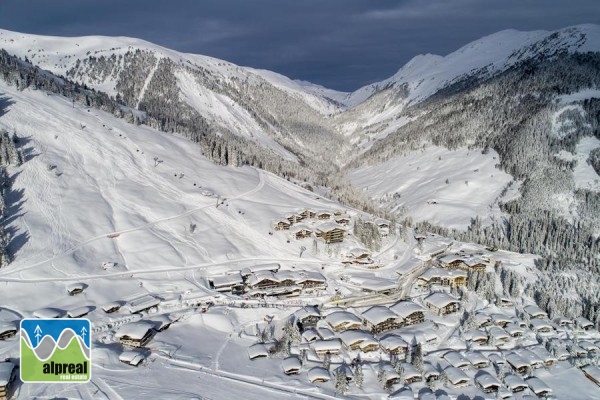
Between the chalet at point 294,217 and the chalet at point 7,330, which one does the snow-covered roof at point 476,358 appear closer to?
the chalet at point 294,217

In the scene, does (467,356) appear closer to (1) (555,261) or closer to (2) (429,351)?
(2) (429,351)

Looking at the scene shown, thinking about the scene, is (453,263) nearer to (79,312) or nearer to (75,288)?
(79,312)

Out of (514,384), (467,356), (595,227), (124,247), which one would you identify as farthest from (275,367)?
(595,227)

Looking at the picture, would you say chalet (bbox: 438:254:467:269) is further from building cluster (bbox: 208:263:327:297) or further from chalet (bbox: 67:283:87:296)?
chalet (bbox: 67:283:87:296)

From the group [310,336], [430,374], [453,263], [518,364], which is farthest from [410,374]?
[453,263]

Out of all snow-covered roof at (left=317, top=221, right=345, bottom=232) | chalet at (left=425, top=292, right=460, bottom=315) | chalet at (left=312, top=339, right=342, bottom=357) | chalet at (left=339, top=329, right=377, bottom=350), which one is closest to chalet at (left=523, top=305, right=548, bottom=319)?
chalet at (left=425, top=292, right=460, bottom=315)
